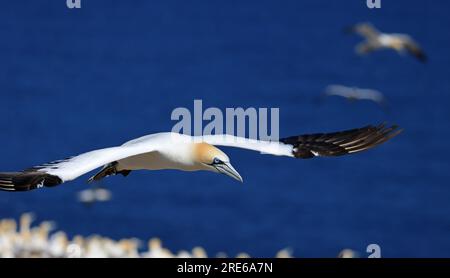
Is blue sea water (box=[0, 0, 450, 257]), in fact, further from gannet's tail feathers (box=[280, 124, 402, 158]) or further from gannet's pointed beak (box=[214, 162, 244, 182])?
gannet's pointed beak (box=[214, 162, 244, 182])

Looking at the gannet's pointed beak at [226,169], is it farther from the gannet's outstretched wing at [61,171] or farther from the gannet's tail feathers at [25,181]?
the gannet's tail feathers at [25,181]

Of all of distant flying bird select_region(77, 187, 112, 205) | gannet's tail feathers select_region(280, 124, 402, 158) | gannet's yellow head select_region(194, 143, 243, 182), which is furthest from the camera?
distant flying bird select_region(77, 187, 112, 205)

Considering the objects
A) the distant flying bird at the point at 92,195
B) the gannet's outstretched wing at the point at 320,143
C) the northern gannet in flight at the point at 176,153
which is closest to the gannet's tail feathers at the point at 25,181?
the northern gannet in flight at the point at 176,153

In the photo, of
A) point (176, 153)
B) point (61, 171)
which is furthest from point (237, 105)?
point (61, 171)

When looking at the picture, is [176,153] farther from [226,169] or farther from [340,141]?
[340,141]

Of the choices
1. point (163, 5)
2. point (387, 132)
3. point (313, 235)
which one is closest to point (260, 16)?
point (163, 5)

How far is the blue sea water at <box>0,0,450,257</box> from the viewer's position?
784 inches

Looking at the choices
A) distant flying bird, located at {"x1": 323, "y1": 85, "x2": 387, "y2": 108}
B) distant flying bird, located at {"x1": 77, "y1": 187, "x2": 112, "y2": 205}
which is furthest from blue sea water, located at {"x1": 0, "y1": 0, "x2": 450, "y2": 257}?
distant flying bird, located at {"x1": 323, "y1": 85, "x2": 387, "y2": 108}

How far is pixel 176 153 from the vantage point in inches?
304

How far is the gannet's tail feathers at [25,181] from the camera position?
688 cm

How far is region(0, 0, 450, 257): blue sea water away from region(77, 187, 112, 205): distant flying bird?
32 centimetres

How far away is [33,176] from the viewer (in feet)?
23.0

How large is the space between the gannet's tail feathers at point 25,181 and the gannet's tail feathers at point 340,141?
69.6 inches

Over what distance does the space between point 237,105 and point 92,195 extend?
22.9ft
